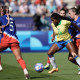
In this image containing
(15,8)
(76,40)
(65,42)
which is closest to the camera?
(65,42)

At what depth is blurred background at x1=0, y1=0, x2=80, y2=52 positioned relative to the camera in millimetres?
15047

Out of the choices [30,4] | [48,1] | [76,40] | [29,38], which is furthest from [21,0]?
[76,40]

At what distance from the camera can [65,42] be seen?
7.25m

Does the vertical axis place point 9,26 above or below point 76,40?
above

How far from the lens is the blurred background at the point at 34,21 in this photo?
15.0 m

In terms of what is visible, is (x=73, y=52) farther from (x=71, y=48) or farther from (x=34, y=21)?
(x=34, y=21)

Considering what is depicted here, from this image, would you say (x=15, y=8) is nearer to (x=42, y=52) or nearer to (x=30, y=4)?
(x=30, y=4)

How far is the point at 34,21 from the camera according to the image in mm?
16781

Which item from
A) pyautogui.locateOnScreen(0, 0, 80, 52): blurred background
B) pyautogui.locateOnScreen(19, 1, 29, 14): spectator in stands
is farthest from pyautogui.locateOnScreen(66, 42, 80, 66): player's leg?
pyautogui.locateOnScreen(19, 1, 29, 14): spectator in stands

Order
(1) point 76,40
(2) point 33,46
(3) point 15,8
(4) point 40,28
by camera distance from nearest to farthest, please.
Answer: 1. (1) point 76,40
2. (2) point 33,46
3. (4) point 40,28
4. (3) point 15,8

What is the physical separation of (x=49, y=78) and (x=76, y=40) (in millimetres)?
1777

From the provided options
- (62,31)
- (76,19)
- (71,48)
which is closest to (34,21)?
(76,19)

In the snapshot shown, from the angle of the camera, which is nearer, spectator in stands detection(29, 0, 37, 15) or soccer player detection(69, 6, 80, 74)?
soccer player detection(69, 6, 80, 74)

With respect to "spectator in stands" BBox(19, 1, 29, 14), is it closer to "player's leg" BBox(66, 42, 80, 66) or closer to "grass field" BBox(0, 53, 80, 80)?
"grass field" BBox(0, 53, 80, 80)
